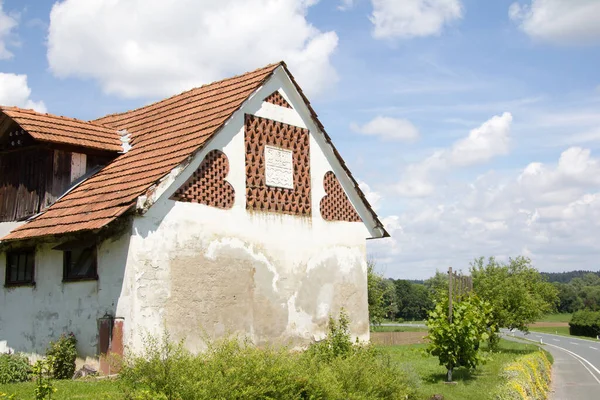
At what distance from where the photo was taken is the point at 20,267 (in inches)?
620

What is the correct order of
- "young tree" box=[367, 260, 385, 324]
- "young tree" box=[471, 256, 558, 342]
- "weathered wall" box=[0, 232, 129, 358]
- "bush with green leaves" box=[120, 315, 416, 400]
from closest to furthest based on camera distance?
"bush with green leaves" box=[120, 315, 416, 400] < "weathered wall" box=[0, 232, 129, 358] < "young tree" box=[471, 256, 558, 342] < "young tree" box=[367, 260, 385, 324]

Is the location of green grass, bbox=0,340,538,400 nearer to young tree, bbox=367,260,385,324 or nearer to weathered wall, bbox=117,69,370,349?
weathered wall, bbox=117,69,370,349

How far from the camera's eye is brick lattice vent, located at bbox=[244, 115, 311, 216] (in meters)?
15.9

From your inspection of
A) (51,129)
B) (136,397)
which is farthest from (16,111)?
(136,397)

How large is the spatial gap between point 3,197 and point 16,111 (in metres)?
2.35

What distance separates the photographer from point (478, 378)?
2130cm

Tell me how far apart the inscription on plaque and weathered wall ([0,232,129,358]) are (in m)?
4.63

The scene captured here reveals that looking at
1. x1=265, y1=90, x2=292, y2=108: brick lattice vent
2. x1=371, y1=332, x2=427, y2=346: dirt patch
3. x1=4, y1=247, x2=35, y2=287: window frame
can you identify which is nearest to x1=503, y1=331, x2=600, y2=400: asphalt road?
x1=371, y1=332, x2=427, y2=346: dirt patch

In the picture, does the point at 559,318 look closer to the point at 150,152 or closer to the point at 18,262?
the point at 150,152

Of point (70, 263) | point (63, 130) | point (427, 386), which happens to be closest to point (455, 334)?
point (427, 386)

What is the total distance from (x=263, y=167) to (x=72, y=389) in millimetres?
7368

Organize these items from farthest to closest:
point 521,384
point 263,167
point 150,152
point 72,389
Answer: point 521,384 < point 263,167 < point 150,152 < point 72,389

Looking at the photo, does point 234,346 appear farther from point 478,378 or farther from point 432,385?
point 478,378

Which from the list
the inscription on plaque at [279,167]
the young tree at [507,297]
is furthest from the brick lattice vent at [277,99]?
the young tree at [507,297]
